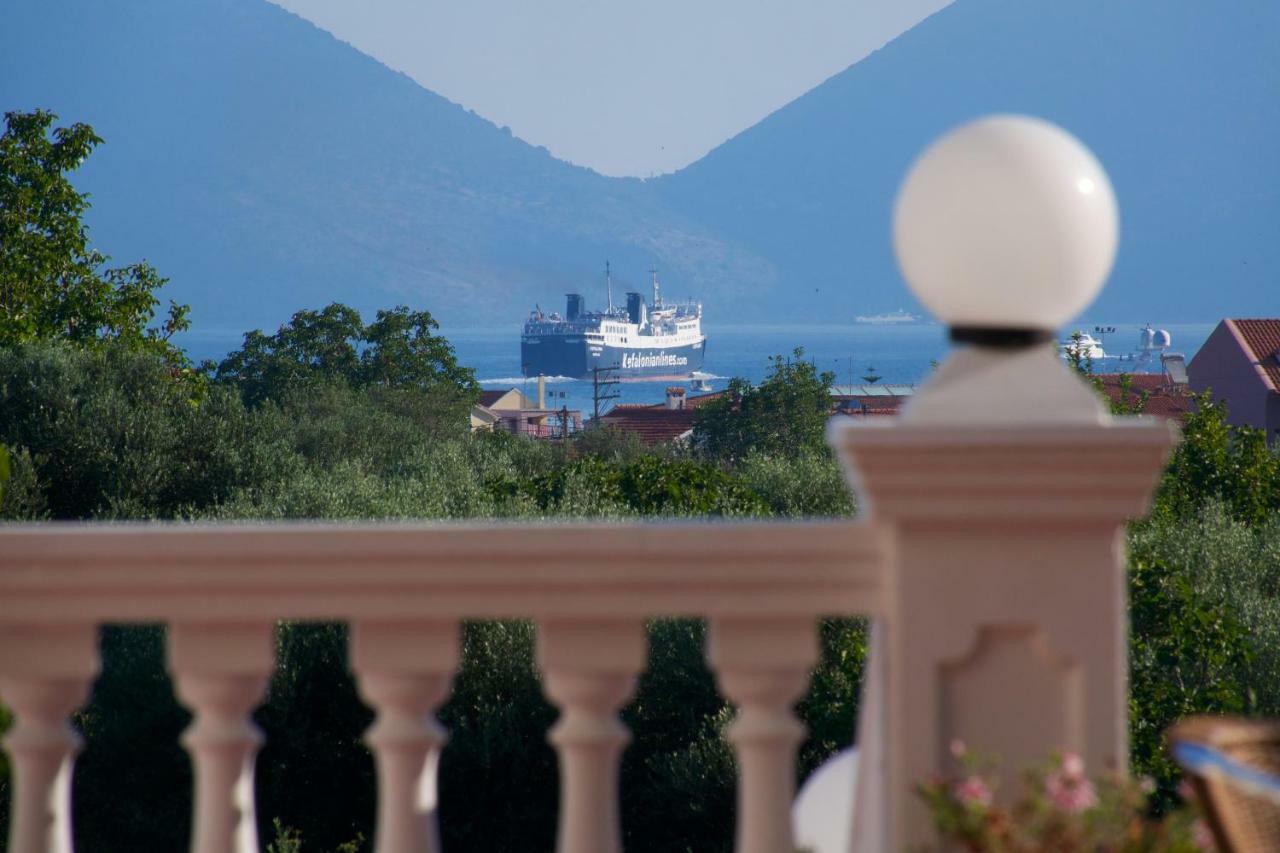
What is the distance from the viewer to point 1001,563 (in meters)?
1.32

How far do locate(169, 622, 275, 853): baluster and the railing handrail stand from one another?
0.09 ft

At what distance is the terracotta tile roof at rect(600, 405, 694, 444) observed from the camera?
47.0m

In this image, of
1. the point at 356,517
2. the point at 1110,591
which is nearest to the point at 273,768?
the point at 356,517

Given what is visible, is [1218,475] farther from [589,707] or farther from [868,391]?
[868,391]

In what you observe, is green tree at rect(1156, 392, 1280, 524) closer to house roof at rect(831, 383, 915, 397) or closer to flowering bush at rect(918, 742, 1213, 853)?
flowering bush at rect(918, 742, 1213, 853)

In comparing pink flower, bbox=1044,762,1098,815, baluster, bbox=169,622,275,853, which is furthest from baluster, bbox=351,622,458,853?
pink flower, bbox=1044,762,1098,815

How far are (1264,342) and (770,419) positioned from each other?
585 inches

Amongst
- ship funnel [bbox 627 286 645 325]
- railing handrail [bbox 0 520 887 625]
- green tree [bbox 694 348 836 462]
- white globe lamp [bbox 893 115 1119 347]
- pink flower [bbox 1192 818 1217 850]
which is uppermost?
ship funnel [bbox 627 286 645 325]

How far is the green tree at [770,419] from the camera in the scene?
35.2 metres

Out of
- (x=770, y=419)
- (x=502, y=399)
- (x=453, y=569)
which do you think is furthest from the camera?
(x=502, y=399)

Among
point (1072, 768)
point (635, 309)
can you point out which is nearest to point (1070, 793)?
point (1072, 768)

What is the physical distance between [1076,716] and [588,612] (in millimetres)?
487

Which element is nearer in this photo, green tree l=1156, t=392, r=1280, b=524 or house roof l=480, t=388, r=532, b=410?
green tree l=1156, t=392, r=1280, b=524

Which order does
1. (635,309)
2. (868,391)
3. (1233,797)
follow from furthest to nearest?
1. (635,309)
2. (868,391)
3. (1233,797)
